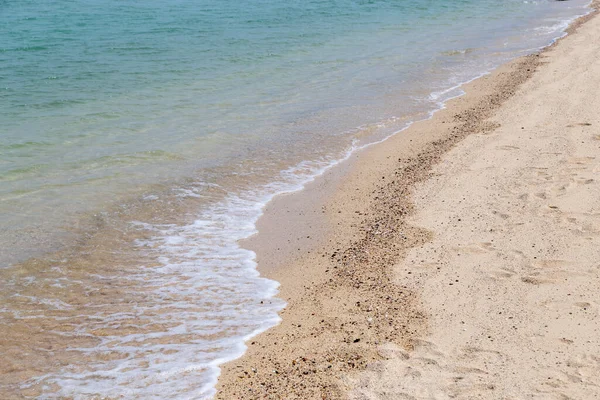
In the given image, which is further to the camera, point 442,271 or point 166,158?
point 166,158

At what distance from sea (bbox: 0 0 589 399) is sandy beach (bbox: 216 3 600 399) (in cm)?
46

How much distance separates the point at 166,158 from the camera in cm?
1002

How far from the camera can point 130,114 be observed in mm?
12523

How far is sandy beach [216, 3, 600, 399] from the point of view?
455cm

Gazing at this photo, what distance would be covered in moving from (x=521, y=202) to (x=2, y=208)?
242 inches

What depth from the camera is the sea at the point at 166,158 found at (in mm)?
5344

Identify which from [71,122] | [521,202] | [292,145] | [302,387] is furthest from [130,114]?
[302,387]

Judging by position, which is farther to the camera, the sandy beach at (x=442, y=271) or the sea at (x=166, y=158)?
the sea at (x=166, y=158)

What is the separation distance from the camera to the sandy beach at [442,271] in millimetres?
4547

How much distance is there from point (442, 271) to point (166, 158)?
17.6ft

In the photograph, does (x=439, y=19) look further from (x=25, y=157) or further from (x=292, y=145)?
(x=25, y=157)

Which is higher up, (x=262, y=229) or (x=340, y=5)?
(x=340, y=5)

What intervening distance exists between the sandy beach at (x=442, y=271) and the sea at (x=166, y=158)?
456 millimetres

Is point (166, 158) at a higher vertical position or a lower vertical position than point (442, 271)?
higher
